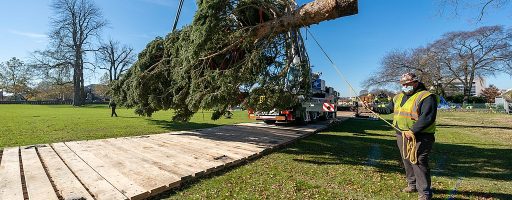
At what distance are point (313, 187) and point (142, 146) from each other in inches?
170

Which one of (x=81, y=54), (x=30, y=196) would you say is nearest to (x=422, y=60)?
(x=30, y=196)

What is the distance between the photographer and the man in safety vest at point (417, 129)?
13.2 feet

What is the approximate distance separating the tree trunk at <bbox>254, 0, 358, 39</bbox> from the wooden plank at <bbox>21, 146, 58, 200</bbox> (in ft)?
16.1

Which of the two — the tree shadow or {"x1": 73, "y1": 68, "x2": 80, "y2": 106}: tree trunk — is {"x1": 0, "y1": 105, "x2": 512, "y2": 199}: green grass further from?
{"x1": 73, "y1": 68, "x2": 80, "y2": 106}: tree trunk

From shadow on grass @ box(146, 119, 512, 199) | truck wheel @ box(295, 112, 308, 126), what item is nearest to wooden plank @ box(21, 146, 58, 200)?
shadow on grass @ box(146, 119, 512, 199)

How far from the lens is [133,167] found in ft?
17.2

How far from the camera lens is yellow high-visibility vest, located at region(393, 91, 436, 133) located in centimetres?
414

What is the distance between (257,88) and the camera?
725 centimetres

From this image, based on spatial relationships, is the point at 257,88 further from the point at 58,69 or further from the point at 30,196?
the point at 58,69

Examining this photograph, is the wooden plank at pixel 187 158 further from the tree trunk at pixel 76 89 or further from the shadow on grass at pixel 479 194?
the tree trunk at pixel 76 89

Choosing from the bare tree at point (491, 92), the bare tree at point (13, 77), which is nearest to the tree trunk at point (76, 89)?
the bare tree at point (13, 77)

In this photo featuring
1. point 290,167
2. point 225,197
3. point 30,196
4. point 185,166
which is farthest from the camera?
point 290,167

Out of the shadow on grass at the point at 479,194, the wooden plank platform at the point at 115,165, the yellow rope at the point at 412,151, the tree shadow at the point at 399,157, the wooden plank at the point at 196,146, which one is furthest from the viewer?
the wooden plank at the point at 196,146

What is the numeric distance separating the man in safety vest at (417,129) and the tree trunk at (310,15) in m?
2.23
